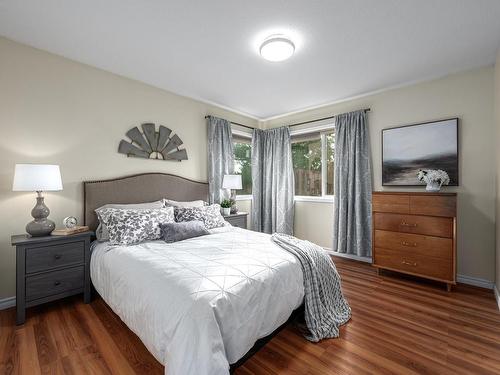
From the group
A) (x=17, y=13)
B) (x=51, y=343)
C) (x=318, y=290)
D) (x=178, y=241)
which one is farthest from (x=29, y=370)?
(x=17, y=13)

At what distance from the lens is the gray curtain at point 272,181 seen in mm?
4457

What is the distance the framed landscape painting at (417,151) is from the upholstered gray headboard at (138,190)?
9.16 feet

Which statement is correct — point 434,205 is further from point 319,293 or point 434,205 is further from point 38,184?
point 38,184

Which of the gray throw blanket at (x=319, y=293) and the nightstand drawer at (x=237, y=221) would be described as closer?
the gray throw blanket at (x=319, y=293)

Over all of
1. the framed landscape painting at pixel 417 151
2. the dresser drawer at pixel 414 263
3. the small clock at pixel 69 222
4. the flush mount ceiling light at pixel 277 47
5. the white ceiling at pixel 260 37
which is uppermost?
the white ceiling at pixel 260 37

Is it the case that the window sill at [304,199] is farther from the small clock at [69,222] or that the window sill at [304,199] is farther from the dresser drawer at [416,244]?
the small clock at [69,222]

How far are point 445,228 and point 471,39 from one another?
6.30ft

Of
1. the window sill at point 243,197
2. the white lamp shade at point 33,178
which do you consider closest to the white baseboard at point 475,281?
the window sill at point 243,197

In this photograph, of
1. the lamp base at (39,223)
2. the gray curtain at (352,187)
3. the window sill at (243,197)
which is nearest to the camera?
the lamp base at (39,223)

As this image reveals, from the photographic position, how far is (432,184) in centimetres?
287

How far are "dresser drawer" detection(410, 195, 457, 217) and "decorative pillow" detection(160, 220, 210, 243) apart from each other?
8.18ft

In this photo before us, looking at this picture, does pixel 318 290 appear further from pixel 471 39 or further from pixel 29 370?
pixel 471 39

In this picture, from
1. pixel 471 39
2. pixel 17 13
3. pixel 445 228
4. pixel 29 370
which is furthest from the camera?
pixel 445 228

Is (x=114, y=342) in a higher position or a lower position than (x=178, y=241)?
lower
